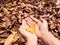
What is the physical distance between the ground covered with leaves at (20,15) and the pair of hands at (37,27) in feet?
0.34

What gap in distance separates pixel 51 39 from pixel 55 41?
0.09 metres

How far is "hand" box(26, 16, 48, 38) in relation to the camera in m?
2.93

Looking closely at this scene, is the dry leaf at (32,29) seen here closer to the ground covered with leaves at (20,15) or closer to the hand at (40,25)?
the hand at (40,25)

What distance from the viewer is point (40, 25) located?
119 inches

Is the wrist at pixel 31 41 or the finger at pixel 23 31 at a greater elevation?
the finger at pixel 23 31

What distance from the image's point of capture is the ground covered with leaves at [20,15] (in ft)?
9.50

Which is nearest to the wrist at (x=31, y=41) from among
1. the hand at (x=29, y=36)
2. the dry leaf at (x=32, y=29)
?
the hand at (x=29, y=36)

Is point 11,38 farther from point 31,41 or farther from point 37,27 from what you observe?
point 37,27

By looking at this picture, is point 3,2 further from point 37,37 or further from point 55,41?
point 55,41

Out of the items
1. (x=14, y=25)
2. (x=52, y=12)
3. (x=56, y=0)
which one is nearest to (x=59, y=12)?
(x=52, y=12)

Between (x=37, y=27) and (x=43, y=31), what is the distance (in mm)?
145

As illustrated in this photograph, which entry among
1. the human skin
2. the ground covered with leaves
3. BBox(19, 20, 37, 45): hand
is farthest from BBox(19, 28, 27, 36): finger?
the human skin

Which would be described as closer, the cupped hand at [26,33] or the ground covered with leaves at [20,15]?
the cupped hand at [26,33]

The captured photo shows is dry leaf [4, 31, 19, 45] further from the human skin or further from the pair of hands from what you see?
the human skin
